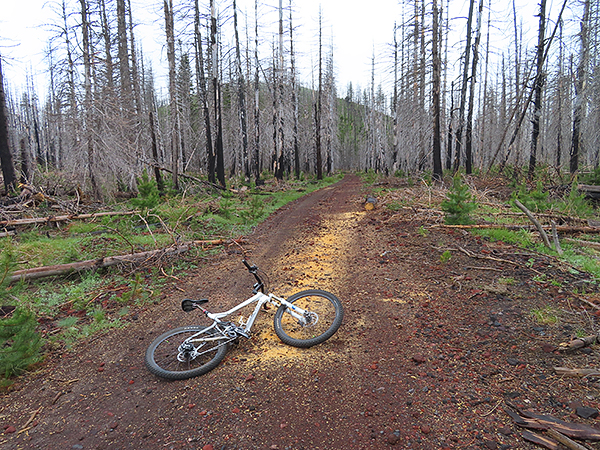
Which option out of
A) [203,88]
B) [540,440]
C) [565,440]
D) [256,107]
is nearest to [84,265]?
[540,440]

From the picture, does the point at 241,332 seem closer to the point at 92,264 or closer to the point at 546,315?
the point at 546,315

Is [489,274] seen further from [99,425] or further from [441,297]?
[99,425]

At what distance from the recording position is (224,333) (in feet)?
12.8

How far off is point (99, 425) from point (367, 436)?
2459 mm

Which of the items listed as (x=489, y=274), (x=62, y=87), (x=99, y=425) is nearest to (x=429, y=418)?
(x=99, y=425)

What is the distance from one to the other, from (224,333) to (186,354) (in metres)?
Result: 0.48

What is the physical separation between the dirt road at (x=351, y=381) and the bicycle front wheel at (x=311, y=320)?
14 cm

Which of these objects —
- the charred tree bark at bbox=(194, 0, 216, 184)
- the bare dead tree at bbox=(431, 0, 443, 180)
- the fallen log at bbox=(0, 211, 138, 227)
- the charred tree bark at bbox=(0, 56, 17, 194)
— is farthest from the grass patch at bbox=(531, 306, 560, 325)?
the charred tree bark at bbox=(194, 0, 216, 184)

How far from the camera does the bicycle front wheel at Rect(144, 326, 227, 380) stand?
3.54 metres

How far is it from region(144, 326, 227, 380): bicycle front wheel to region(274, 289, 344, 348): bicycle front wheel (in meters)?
0.81

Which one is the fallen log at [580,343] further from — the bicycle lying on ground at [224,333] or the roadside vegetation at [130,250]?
the bicycle lying on ground at [224,333]

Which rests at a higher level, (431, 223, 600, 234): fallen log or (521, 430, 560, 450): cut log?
(431, 223, 600, 234): fallen log

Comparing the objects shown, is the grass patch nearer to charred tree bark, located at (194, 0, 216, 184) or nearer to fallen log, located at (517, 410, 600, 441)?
fallen log, located at (517, 410, 600, 441)

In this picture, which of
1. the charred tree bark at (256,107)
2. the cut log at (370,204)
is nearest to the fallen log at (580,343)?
the cut log at (370,204)
